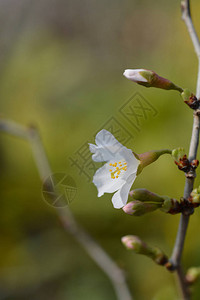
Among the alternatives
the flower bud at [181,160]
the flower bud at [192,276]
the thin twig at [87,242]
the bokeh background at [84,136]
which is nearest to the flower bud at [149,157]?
the flower bud at [181,160]

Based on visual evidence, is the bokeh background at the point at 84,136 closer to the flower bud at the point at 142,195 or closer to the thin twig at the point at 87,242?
the thin twig at the point at 87,242

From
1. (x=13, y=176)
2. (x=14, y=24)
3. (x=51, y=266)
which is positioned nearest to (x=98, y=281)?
(x=51, y=266)

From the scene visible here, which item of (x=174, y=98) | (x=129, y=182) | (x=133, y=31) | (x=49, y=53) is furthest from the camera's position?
(x=133, y=31)

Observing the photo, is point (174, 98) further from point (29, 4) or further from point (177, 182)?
point (29, 4)

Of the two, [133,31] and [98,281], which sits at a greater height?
[133,31]

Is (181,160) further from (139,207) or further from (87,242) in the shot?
(87,242)

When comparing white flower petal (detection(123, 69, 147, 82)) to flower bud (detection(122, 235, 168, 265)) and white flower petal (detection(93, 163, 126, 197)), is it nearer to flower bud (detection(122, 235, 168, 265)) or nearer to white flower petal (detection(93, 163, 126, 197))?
white flower petal (detection(93, 163, 126, 197))

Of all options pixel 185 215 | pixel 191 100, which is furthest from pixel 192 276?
pixel 191 100
